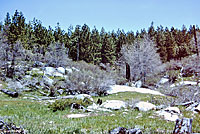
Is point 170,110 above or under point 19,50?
under

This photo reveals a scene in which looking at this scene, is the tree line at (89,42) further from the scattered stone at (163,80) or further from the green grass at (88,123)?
the green grass at (88,123)

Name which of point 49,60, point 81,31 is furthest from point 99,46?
point 49,60

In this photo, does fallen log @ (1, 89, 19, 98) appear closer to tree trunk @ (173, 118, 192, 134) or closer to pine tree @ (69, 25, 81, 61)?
tree trunk @ (173, 118, 192, 134)

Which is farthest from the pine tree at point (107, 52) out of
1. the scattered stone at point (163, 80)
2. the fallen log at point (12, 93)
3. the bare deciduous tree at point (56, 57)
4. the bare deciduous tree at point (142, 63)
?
the fallen log at point (12, 93)

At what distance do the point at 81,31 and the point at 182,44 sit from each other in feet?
127

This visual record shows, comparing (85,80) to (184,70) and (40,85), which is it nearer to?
(40,85)

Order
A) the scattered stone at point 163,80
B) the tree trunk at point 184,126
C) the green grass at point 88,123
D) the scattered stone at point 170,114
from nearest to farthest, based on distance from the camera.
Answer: the tree trunk at point 184,126 → the green grass at point 88,123 → the scattered stone at point 170,114 → the scattered stone at point 163,80

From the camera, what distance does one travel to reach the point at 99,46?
66.1 m

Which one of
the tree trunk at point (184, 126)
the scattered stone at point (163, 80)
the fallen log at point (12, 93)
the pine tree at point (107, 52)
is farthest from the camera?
the pine tree at point (107, 52)

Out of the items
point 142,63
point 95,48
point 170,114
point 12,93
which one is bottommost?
point 12,93

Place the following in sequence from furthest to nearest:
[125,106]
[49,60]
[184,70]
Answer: [184,70], [49,60], [125,106]

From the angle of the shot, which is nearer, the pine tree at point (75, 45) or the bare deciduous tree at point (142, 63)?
the bare deciduous tree at point (142, 63)

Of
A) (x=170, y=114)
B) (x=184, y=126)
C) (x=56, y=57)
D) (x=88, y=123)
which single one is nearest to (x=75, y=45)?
(x=56, y=57)

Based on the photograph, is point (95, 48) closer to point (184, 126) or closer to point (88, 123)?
point (88, 123)
